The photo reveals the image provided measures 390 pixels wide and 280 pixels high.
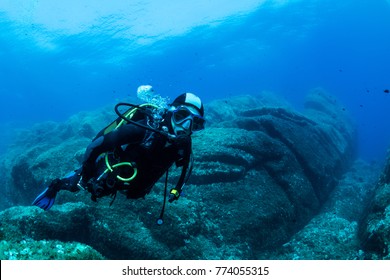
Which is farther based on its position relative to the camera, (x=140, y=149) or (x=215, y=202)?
(x=215, y=202)

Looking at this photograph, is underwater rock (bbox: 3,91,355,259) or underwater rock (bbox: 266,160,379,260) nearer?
underwater rock (bbox: 3,91,355,259)

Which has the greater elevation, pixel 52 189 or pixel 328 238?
pixel 52 189

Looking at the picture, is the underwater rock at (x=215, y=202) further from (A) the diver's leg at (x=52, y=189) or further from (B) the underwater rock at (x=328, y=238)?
(A) the diver's leg at (x=52, y=189)

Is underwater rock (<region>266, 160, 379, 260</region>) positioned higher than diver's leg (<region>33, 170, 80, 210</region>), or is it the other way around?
diver's leg (<region>33, 170, 80, 210</region>)

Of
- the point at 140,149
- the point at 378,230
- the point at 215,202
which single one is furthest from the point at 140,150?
the point at 378,230

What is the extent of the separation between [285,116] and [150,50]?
151ft

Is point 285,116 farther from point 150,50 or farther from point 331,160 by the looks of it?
point 150,50

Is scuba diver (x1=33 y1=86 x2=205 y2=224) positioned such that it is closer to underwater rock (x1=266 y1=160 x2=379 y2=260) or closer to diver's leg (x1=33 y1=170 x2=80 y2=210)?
diver's leg (x1=33 y1=170 x2=80 y2=210)

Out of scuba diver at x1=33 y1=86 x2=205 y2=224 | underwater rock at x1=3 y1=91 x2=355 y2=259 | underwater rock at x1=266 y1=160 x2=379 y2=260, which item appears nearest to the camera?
scuba diver at x1=33 y1=86 x2=205 y2=224

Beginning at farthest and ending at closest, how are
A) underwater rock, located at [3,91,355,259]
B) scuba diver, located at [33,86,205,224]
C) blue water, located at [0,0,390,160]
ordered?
blue water, located at [0,0,390,160], underwater rock, located at [3,91,355,259], scuba diver, located at [33,86,205,224]

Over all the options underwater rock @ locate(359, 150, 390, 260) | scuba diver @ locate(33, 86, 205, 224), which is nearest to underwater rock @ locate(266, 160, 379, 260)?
underwater rock @ locate(359, 150, 390, 260)

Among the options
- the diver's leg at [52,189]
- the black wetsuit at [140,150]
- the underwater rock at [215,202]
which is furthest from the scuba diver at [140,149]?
the underwater rock at [215,202]

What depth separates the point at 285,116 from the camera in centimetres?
1855

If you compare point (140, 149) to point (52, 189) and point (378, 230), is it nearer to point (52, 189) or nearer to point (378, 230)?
point (52, 189)
